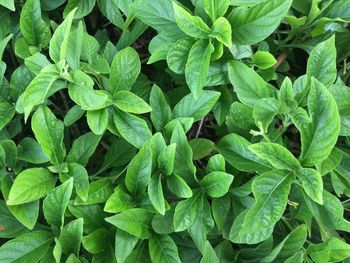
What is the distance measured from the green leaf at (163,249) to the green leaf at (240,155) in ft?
0.67

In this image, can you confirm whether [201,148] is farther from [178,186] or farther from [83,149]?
[83,149]

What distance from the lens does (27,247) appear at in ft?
3.32

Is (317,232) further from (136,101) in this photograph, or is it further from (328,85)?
(136,101)

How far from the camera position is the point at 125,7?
1.11 m

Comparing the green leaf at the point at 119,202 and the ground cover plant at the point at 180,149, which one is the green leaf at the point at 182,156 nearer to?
the ground cover plant at the point at 180,149

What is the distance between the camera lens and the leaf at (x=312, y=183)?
0.85 m

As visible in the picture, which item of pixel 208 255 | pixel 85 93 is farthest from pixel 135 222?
pixel 85 93

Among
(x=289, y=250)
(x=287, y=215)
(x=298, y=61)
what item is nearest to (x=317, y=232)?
(x=287, y=215)

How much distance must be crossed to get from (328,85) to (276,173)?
203 mm

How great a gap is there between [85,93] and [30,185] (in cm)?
22

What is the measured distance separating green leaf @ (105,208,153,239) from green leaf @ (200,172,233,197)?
0.42ft

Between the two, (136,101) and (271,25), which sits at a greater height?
(271,25)

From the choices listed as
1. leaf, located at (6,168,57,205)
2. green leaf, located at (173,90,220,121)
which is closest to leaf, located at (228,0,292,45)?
green leaf, located at (173,90,220,121)

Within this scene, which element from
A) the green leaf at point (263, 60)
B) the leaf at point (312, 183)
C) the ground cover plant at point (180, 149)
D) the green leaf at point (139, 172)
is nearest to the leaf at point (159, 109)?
the ground cover plant at point (180, 149)
